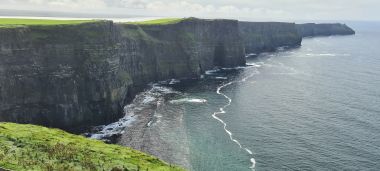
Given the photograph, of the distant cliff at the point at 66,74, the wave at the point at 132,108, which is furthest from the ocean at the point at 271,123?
the distant cliff at the point at 66,74

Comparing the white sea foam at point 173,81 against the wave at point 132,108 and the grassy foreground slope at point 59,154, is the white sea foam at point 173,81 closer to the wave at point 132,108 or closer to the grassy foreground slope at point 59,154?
the wave at point 132,108

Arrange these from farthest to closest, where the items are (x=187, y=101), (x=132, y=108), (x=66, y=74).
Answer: (x=187, y=101)
(x=132, y=108)
(x=66, y=74)

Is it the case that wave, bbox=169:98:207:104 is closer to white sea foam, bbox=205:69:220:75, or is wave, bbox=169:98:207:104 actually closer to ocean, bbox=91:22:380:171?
ocean, bbox=91:22:380:171

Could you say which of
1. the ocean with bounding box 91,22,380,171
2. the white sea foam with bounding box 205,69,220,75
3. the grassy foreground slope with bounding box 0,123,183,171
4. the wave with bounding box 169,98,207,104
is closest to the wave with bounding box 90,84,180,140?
the ocean with bounding box 91,22,380,171

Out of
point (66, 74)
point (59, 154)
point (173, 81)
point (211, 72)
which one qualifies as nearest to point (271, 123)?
point (66, 74)

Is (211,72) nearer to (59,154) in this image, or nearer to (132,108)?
(132,108)

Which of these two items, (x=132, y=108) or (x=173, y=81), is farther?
(x=173, y=81)
